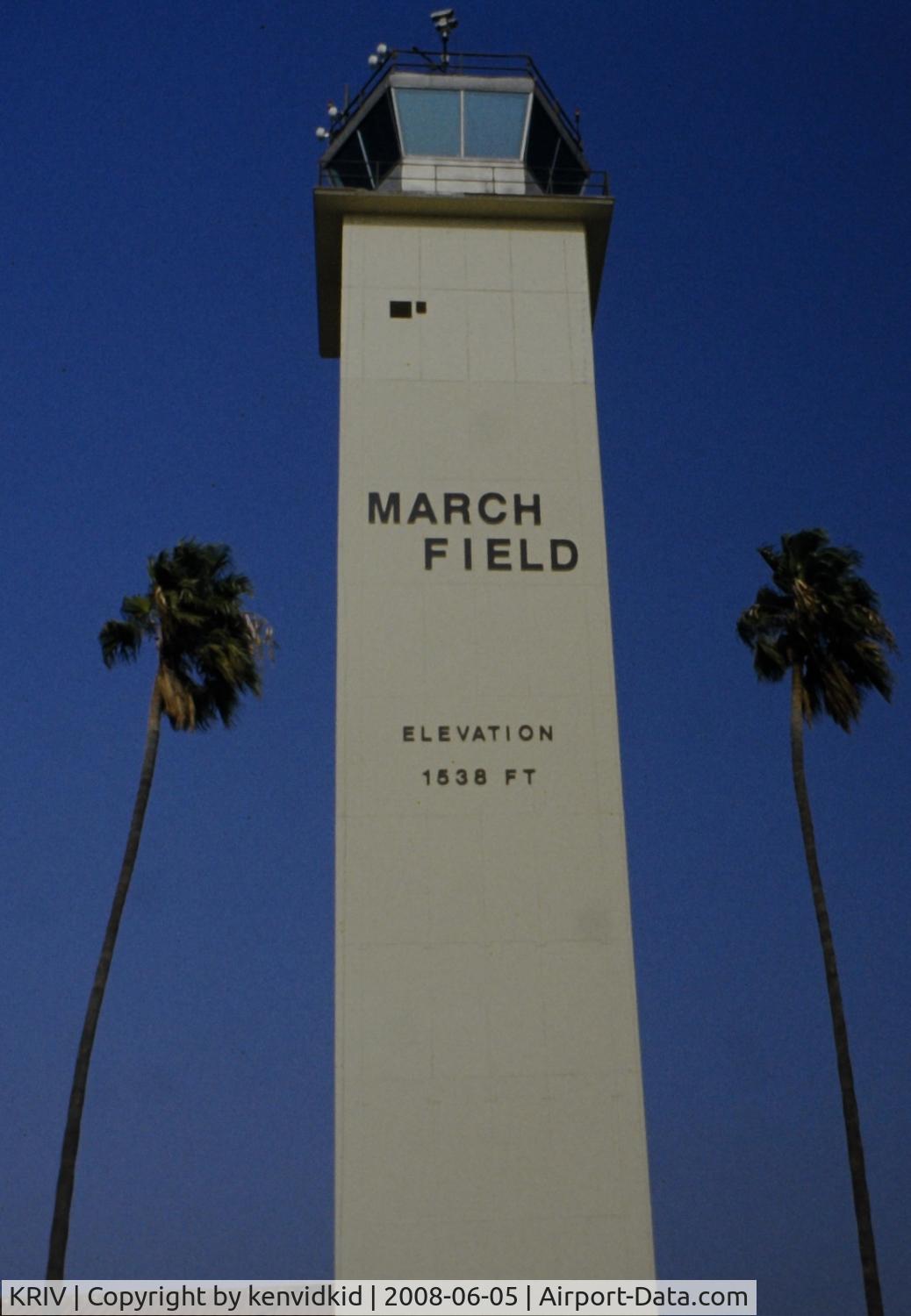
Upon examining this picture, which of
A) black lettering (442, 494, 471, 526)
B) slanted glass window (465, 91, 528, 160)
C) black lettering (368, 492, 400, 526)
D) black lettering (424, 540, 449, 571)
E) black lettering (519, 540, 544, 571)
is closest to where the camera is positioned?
black lettering (424, 540, 449, 571)

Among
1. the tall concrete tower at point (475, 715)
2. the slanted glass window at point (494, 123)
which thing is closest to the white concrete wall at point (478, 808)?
the tall concrete tower at point (475, 715)

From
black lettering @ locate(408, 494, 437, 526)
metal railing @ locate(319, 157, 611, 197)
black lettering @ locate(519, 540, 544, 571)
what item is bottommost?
black lettering @ locate(519, 540, 544, 571)

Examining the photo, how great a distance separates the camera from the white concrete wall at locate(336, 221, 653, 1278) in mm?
23656

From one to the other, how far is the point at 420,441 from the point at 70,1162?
50.7ft

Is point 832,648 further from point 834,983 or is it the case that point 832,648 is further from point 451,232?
point 451,232

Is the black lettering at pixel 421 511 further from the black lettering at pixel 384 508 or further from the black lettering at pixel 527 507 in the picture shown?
the black lettering at pixel 527 507

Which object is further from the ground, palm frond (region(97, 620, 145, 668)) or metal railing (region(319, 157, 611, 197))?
metal railing (region(319, 157, 611, 197))

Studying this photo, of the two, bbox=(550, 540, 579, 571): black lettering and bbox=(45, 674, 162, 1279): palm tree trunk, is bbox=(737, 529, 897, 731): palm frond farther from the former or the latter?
bbox=(45, 674, 162, 1279): palm tree trunk

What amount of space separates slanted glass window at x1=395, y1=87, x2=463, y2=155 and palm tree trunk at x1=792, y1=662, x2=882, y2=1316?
558 inches

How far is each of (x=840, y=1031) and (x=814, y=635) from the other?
29.3 ft

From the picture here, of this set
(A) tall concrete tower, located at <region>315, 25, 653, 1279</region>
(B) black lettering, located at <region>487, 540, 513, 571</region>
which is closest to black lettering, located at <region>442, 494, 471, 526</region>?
(A) tall concrete tower, located at <region>315, 25, 653, 1279</region>

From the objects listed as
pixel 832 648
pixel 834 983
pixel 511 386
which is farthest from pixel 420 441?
pixel 834 983

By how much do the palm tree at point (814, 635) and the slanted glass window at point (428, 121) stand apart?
12.0 meters

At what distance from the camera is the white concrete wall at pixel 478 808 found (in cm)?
2366
